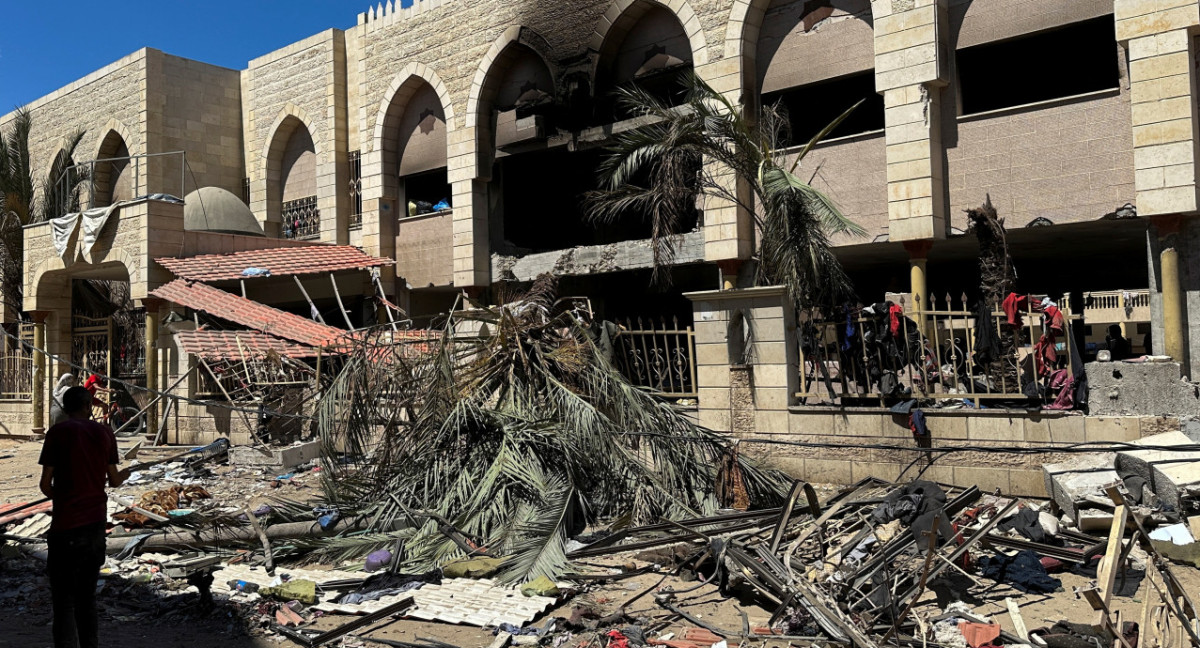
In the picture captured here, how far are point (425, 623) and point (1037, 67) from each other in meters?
14.6

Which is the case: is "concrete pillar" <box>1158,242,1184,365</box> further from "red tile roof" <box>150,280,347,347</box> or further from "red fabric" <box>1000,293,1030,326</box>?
"red tile roof" <box>150,280,347,347</box>

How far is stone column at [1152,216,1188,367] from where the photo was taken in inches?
464

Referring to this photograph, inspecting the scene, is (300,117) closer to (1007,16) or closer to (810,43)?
(810,43)

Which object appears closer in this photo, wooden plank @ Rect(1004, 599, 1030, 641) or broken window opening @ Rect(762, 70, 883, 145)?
wooden plank @ Rect(1004, 599, 1030, 641)

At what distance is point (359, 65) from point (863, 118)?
40.7 feet

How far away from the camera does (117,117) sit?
2342 cm

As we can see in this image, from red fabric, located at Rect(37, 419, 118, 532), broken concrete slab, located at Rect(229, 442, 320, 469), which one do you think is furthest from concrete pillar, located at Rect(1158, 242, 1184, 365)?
red fabric, located at Rect(37, 419, 118, 532)

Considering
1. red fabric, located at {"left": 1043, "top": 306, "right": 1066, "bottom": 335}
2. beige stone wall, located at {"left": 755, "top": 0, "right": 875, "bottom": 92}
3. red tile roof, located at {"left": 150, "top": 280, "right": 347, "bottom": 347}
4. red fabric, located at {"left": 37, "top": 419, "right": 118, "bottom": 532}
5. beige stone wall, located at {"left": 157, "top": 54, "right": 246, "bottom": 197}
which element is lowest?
red fabric, located at {"left": 37, "top": 419, "right": 118, "bottom": 532}

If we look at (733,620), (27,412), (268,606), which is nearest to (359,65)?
(27,412)

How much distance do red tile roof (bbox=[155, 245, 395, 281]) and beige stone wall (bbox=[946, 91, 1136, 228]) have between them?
513 inches

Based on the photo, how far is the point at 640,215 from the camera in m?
21.1

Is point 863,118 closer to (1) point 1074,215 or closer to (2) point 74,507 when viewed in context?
(1) point 1074,215

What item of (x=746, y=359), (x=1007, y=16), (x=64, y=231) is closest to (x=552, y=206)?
(x=64, y=231)

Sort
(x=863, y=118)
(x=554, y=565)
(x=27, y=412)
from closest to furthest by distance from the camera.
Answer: (x=554, y=565), (x=863, y=118), (x=27, y=412)
